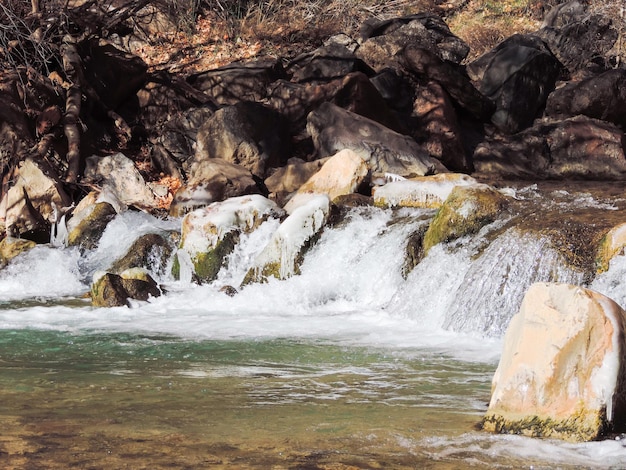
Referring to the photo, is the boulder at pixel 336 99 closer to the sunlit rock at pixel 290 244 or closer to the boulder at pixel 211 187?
the boulder at pixel 211 187

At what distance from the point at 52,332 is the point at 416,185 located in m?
5.79

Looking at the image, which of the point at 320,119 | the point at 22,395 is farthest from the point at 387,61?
the point at 22,395

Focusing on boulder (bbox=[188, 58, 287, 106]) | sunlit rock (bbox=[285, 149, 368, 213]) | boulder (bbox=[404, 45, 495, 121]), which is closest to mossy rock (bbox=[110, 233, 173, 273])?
sunlit rock (bbox=[285, 149, 368, 213])

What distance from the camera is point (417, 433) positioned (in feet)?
14.1

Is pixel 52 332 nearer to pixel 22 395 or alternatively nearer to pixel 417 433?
pixel 22 395

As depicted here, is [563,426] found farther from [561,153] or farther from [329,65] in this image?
[329,65]

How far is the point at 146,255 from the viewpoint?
11961 mm

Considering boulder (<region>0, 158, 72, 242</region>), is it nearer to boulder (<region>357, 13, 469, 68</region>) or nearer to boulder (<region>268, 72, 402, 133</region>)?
boulder (<region>268, 72, 402, 133</region>)

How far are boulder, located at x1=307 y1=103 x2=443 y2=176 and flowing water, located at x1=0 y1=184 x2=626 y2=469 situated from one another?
2669 mm

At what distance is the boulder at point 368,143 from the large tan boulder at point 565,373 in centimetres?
962

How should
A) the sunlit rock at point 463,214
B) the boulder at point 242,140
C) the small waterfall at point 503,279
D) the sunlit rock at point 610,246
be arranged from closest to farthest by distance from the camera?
the sunlit rock at point 610,246 → the small waterfall at point 503,279 → the sunlit rock at point 463,214 → the boulder at point 242,140

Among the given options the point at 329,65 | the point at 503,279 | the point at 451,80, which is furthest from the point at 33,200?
the point at 503,279

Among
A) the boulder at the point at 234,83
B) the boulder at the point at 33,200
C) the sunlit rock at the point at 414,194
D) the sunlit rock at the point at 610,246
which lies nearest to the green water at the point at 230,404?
the sunlit rock at the point at 610,246

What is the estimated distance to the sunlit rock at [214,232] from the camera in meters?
11.3
